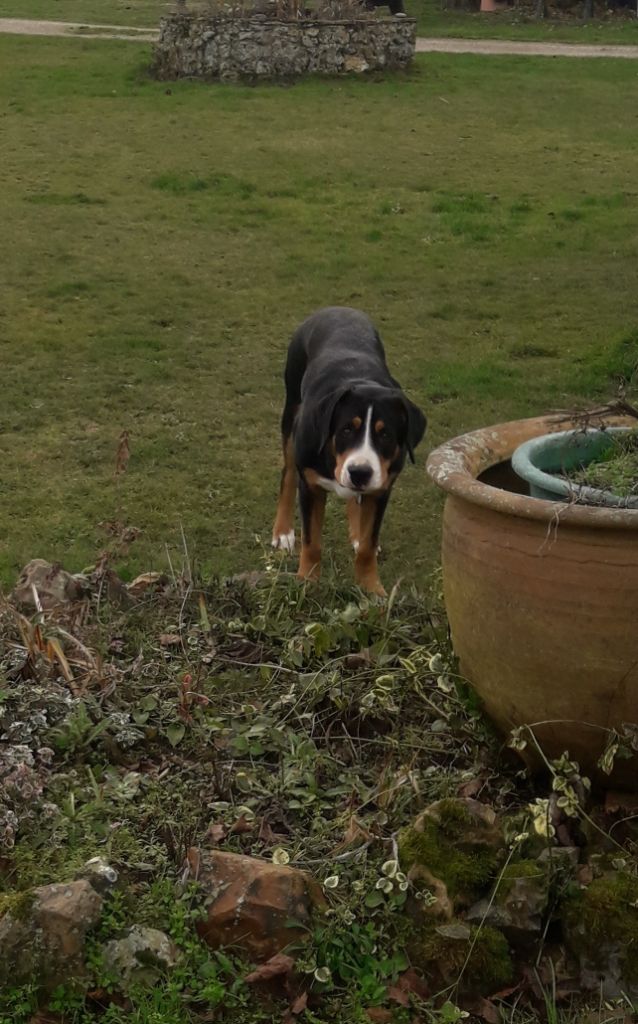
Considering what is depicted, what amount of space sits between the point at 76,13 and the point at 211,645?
98.4 ft

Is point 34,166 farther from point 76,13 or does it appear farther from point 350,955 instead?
point 76,13

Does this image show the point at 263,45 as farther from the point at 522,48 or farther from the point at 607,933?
the point at 607,933

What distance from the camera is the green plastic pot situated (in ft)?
11.6

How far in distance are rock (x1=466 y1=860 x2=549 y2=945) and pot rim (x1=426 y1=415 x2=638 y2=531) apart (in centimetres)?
89

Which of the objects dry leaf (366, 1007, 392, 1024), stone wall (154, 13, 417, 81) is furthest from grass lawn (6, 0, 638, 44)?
dry leaf (366, 1007, 392, 1024)

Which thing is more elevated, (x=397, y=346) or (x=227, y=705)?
(x=227, y=705)

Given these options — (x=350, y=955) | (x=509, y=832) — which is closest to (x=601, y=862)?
(x=509, y=832)

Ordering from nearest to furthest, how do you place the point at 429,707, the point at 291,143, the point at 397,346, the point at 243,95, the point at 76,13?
the point at 429,707 → the point at 397,346 → the point at 291,143 → the point at 243,95 → the point at 76,13

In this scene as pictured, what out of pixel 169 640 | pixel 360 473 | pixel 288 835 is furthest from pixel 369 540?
pixel 288 835

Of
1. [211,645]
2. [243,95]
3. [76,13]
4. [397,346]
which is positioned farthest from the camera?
[76,13]

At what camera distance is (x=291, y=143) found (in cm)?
1667

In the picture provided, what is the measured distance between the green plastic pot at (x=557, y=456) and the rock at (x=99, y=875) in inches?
59.8

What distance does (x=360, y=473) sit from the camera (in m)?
5.19

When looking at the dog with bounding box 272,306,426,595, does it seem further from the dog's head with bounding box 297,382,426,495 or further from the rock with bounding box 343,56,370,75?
the rock with bounding box 343,56,370,75
